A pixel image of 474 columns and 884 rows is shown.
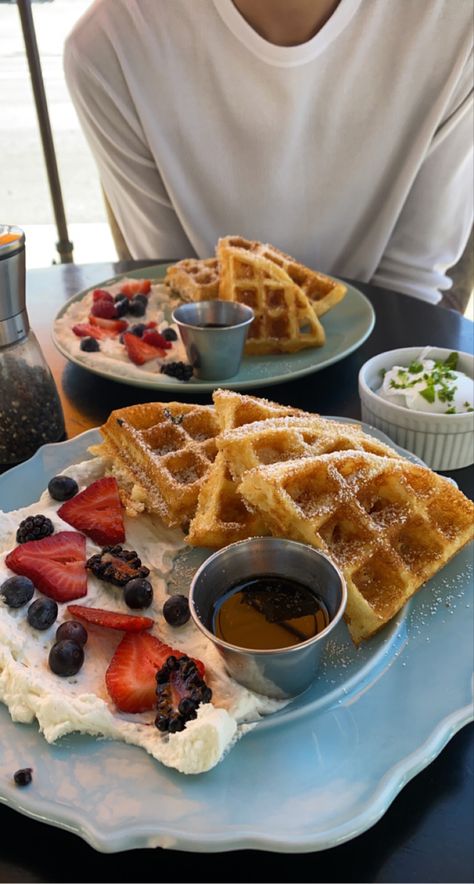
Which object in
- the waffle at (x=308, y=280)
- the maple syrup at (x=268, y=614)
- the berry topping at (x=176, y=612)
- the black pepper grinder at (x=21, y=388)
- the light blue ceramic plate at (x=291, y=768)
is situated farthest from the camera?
the waffle at (x=308, y=280)

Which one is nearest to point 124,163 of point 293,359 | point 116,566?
point 293,359

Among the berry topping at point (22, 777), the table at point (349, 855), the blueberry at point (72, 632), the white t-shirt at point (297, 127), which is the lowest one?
the table at point (349, 855)

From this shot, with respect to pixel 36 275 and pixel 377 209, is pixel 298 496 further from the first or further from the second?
pixel 377 209

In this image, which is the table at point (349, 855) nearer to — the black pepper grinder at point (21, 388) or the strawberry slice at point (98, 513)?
the strawberry slice at point (98, 513)

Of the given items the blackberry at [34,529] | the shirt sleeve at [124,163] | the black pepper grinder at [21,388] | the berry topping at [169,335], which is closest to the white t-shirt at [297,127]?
the shirt sleeve at [124,163]

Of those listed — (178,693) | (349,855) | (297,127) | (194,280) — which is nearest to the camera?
(349,855)

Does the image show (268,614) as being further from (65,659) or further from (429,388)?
(429,388)

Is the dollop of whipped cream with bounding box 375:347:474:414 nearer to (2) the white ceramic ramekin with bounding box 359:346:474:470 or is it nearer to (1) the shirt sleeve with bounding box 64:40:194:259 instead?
(2) the white ceramic ramekin with bounding box 359:346:474:470
